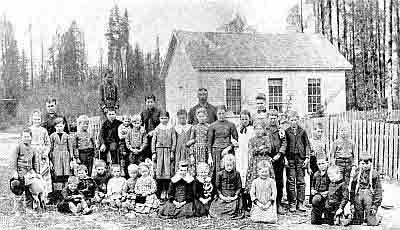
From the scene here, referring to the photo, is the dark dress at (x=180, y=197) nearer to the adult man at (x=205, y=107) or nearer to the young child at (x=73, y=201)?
the young child at (x=73, y=201)

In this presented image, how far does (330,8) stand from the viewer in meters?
11.5

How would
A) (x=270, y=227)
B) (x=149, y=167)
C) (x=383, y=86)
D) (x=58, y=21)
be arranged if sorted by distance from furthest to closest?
(x=383, y=86) < (x=58, y=21) < (x=149, y=167) < (x=270, y=227)

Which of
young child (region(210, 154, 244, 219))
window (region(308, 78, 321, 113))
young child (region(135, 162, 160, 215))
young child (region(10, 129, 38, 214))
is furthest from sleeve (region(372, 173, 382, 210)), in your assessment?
window (region(308, 78, 321, 113))

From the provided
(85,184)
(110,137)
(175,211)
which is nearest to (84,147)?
(110,137)

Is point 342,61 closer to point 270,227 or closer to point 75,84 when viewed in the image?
point 75,84

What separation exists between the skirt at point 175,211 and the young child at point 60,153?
155cm

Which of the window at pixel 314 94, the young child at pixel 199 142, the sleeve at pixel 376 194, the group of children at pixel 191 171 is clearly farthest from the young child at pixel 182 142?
the window at pixel 314 94

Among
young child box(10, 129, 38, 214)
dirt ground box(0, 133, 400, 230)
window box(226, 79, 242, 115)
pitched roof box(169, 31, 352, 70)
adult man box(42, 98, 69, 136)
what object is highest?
pitched roof box(169, 31, 352, 70)

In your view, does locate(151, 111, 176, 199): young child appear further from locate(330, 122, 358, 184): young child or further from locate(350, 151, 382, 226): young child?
locate(350, 151, 382, 226): young child

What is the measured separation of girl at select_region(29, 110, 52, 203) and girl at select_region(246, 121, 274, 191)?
2.41 meters

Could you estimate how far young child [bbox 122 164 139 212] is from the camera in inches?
215

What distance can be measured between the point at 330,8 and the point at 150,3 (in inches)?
217

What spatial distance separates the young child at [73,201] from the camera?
5.36m

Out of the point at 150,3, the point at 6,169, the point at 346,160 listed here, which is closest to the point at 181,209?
the point at 346,160
